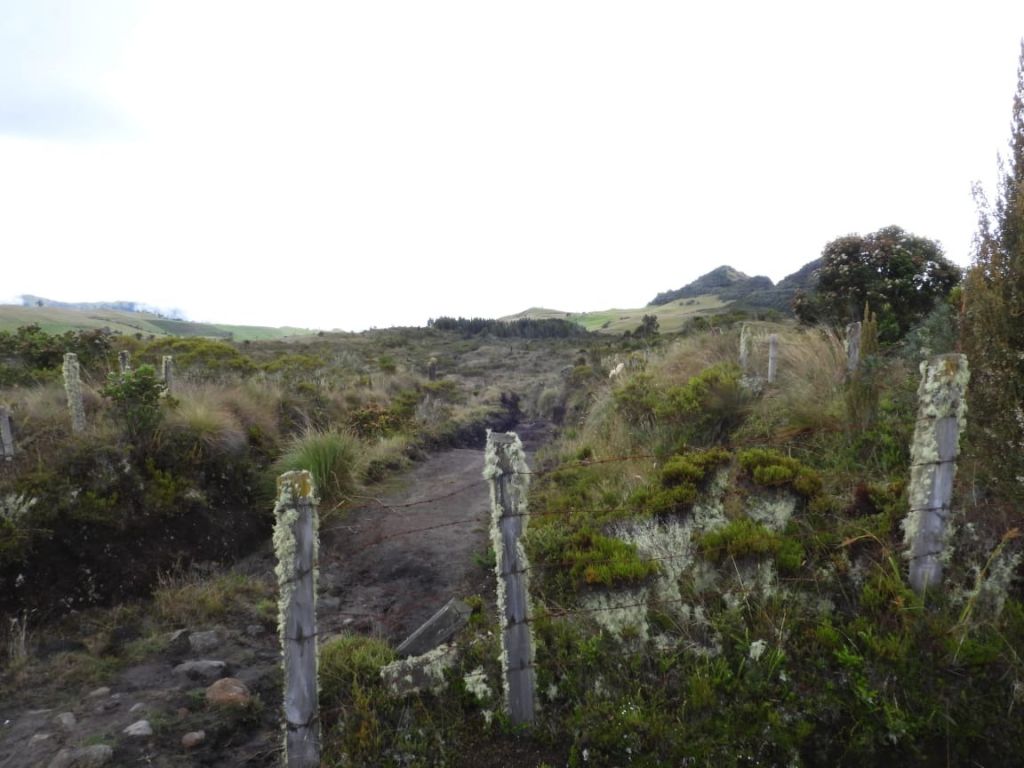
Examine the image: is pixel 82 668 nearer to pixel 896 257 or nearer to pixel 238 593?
pixel 238 593

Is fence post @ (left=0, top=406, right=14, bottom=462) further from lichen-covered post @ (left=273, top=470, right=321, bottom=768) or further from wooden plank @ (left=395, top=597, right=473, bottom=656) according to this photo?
lichen-covered post @ (left=273, top=470, right=321, bottom=768)

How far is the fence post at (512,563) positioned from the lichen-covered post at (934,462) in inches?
101

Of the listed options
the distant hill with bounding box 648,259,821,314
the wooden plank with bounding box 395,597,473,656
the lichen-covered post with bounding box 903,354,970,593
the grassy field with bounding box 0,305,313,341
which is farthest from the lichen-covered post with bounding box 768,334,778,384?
the grassy field with bounding box 0,305,313,341

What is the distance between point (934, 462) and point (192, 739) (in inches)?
202

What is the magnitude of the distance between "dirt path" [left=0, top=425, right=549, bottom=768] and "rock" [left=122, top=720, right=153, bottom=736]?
1.3 inches

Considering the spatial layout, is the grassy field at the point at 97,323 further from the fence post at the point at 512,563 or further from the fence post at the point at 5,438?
the fence post at the point at 512,563

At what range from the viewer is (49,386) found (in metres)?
9.62

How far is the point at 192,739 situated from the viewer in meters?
3.83

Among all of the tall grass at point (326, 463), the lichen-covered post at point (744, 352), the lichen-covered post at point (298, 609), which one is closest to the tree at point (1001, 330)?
the lichen-covered post at point (298, 609)

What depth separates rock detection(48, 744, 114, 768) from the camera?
348 cm

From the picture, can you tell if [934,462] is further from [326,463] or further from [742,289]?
[742,289]

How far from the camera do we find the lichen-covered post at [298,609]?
306 cm

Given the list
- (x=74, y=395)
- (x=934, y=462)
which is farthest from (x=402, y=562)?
(x=934, y=462)

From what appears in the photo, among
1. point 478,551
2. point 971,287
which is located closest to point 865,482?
point 971,287
